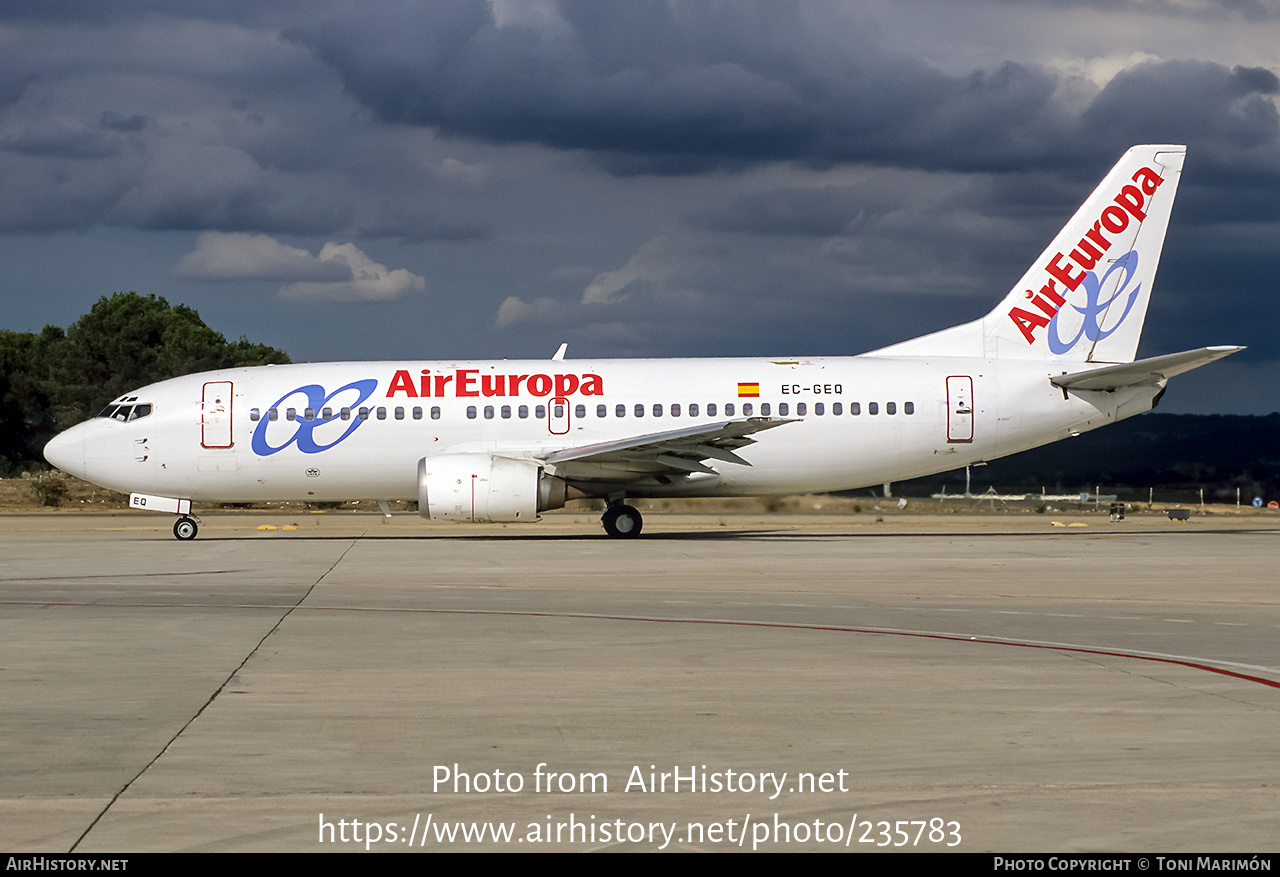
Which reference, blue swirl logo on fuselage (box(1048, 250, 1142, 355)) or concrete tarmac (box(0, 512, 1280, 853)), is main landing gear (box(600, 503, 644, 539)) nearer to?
concrete tarmac (box(0, 512, 1280, 853))

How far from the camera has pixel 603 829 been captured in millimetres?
5711

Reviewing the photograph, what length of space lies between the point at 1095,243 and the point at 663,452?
11493 millimetres

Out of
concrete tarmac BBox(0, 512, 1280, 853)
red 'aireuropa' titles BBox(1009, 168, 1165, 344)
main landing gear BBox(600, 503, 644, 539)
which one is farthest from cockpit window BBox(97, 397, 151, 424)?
red 'aireuropa' titles BBox(1009, 168, 1165, 344)

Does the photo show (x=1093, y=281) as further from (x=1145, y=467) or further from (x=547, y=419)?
(x=1145, y=467)

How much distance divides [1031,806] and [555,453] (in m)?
22.0

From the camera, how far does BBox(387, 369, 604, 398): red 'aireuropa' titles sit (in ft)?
92.9

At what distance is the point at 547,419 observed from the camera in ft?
92.3

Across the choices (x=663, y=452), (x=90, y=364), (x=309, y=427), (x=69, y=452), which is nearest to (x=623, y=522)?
(x=663, y=452)

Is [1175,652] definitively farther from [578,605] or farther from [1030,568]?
[1030,568]

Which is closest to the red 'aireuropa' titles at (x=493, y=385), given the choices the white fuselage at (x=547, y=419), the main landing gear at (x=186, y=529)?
the white fuselage at (x=547, y=419)

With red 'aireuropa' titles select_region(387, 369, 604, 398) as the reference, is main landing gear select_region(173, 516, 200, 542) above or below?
below

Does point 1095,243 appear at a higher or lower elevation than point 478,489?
higher

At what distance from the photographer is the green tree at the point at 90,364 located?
71.2 m

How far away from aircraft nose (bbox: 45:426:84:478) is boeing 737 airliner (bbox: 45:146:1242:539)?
0.03 meters
